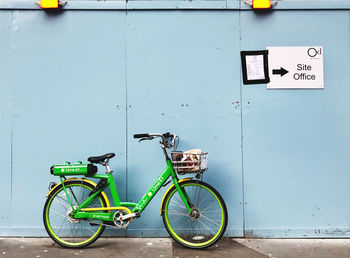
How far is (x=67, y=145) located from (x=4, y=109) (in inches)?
37.0

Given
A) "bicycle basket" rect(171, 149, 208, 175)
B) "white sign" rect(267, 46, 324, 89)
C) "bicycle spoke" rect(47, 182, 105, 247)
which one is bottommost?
"bicycle spoke" rect(47, 182, 105, 247)

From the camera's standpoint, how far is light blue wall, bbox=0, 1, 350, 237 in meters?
4.50

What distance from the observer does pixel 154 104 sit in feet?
14.9

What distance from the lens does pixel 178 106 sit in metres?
4.54

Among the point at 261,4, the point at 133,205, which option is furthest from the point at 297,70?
the point at 133,205

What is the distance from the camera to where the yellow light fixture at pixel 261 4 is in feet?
14.7

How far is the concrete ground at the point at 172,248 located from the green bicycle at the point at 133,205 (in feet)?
0.42

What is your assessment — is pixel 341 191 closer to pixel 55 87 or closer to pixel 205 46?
pixel 205 46

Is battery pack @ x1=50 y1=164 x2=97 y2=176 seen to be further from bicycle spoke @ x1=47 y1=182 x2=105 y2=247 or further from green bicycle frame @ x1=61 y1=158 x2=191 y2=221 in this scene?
bicycle spoke @ x1=47 y1=182 x2=105 y2=247

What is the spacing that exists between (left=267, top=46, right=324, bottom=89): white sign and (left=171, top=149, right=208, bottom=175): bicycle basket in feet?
4.64

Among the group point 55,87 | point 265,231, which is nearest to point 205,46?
point 55,87

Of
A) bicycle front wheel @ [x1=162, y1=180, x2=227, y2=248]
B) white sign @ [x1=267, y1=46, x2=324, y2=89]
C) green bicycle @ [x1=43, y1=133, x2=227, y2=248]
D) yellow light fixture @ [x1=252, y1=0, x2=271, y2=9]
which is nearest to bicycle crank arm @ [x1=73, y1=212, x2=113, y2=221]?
green bicycle @ [x1=43, y1=133, x2=227, y2=248]

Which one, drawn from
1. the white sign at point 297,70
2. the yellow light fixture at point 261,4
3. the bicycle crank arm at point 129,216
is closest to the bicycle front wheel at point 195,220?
the bicycle crank arm at point 129,216

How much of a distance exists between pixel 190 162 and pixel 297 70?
75.1 inches
